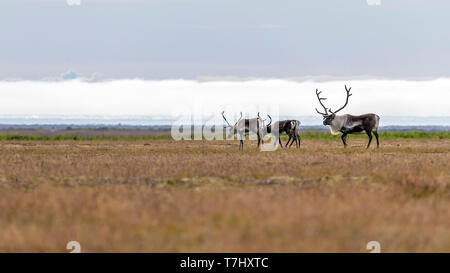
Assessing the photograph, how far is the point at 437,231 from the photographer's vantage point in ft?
32.2

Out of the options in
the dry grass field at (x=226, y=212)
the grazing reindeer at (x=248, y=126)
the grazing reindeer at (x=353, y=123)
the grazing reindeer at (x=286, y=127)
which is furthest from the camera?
the grazing reindeer at (x=286, y=127)

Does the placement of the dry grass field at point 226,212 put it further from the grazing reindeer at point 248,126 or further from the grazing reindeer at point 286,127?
the grazing reindeer at point 286,127

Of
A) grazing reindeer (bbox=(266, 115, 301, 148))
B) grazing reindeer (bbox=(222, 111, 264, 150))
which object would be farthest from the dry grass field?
grazing reindeer (bbox=(266, 115, 301, 148))

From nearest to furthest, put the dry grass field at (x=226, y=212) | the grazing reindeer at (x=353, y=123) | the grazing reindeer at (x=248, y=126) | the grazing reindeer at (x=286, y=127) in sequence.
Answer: the dry grass field at (x=226, y=212) < the grazing reindeer at (x=353, y=123) < the grazing reindeer at (x=248, y=126) < the grazing reindeer at (x=286, y=127)

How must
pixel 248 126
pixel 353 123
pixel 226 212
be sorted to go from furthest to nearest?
pixel 248 126 < pixel 353 123 < pixel 226 212

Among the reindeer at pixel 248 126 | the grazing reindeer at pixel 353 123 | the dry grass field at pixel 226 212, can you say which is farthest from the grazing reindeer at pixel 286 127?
the dry grass field at pixel 226 212

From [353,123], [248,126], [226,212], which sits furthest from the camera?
[248,126]

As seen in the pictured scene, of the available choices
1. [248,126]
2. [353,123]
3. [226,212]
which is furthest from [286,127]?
[226,212]

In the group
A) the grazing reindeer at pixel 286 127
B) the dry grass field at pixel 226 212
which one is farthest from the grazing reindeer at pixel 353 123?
the dry grass field at pixel 226 212

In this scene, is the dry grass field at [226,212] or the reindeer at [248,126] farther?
the reindeer at [248,126]

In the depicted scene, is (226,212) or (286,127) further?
(286,127)

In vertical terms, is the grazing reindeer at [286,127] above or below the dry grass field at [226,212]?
above

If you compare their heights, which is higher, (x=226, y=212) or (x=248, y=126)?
(x=248, y=126)

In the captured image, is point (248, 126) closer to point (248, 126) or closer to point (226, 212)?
point (248, 126)
